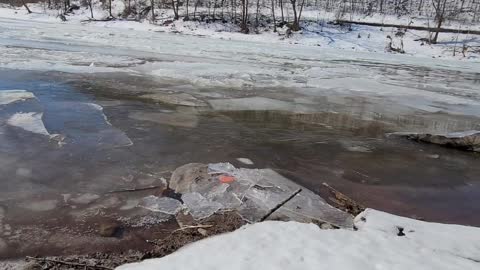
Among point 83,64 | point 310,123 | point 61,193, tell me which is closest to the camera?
point 61,193

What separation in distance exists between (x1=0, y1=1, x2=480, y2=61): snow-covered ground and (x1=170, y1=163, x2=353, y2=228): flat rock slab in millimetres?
24414

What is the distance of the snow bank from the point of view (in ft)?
10.5

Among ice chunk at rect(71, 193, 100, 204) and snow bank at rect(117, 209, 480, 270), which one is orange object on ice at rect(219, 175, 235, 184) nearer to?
snow bank at rect(117, 209, 480, 270)

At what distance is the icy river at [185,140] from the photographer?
411cm

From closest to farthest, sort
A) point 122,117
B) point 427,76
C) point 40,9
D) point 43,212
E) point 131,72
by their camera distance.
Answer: point 43,212 → point 122,117 → point 131,72 → point 427,76 → point 40,9

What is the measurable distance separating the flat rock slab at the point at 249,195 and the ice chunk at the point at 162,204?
112 mm

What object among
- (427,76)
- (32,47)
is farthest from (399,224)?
(32,47)

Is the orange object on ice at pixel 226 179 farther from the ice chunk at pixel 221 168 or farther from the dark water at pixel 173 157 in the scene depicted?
the dark water at pixel 173 157

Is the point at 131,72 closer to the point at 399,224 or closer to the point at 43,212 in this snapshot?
the point at 43,212

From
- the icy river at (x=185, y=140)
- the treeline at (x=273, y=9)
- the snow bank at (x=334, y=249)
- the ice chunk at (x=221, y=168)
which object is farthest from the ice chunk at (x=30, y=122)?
the treeline at (x=273, y=9)

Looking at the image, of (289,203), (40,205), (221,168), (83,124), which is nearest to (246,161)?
(221,168)

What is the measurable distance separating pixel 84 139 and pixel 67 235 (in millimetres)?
2640

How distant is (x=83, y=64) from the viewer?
13023 mm

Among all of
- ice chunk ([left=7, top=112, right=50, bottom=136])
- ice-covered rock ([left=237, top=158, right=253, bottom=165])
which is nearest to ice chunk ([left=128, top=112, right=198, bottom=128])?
ice chunk ([left=7, top=112, right=50, bottom=136])
